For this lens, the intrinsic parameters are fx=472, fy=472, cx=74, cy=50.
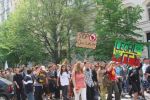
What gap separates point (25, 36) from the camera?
43.8 m

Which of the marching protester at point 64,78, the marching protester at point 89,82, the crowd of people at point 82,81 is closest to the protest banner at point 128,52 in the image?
the crowd of people at point 82,81

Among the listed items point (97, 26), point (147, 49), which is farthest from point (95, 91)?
point (147, 49)

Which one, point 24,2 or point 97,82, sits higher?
point 24,2

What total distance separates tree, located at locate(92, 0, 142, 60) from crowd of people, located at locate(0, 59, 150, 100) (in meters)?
9.83

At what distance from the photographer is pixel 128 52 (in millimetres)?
19953

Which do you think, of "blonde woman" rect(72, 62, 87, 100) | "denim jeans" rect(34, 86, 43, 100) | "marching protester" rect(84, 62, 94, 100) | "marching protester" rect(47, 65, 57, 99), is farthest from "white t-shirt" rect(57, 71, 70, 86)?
"blonde woman" rect(72, 62, 87, 100)

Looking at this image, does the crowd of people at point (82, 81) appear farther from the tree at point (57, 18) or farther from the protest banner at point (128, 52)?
the tree at point (57, 18)

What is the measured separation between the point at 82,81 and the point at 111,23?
1711cm

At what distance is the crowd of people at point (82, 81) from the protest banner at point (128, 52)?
42 cm

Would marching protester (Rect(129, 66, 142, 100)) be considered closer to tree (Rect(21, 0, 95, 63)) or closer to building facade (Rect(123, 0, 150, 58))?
building facade (Rect(123, 0, 150, 58))

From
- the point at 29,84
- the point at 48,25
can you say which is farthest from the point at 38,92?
the point at 48,25

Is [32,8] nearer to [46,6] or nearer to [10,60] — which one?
[46,6]

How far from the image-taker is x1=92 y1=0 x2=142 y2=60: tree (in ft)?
108

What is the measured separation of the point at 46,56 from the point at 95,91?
29.6 meters
